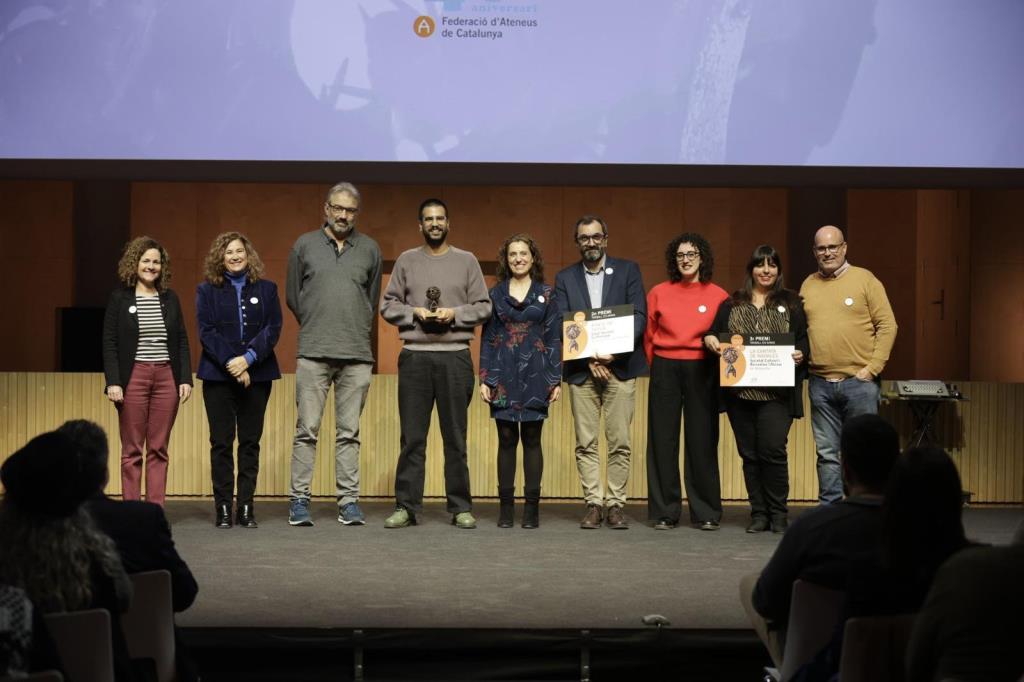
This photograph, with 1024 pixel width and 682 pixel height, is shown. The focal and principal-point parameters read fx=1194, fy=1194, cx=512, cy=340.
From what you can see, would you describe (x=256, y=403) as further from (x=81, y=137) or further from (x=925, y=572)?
(x=925, y=572)

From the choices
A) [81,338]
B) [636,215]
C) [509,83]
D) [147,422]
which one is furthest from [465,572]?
[636,215]

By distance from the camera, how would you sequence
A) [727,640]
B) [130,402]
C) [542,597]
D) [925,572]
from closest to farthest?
[925,572] → [727,640] → [542,597] → [130,402]

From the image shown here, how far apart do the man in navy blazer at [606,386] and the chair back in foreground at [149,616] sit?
10.5ft

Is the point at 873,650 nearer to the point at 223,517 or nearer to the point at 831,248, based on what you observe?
the point at 831,248

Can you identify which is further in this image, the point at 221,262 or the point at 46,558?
the point at 221,262

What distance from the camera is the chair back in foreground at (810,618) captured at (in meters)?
2.56

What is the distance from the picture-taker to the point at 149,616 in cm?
265

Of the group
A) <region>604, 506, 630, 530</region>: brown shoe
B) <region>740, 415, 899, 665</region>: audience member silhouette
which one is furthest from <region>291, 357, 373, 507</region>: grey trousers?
<region>740, 415, 899, 665</region>: audience member silhouette

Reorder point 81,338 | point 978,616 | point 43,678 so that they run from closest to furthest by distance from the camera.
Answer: point 43,678 → point 978,616 → point 81,338

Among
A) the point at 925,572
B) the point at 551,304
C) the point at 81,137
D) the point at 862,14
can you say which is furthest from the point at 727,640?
the point at 81,137

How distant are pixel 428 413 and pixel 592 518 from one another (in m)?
0.93

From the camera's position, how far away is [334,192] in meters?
5.66

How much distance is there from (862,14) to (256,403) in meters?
3.45

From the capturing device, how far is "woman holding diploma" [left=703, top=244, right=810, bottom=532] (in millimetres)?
5625
